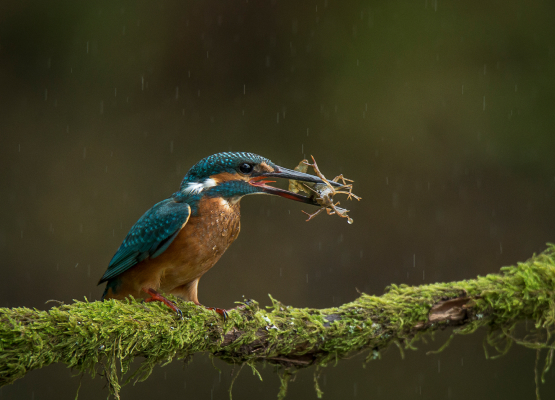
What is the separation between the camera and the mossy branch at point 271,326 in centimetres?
122

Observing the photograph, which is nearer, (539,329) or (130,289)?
(130,289)

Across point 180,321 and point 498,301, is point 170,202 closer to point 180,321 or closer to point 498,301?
point 180,321

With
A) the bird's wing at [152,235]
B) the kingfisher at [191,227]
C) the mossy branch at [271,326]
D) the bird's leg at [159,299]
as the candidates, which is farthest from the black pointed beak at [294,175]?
the bird's leg at [159,299]

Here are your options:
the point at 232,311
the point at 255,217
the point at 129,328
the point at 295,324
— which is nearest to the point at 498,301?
the point at 295,324

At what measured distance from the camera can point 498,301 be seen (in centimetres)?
190

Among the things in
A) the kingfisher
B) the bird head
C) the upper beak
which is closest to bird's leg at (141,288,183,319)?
the kingfisher

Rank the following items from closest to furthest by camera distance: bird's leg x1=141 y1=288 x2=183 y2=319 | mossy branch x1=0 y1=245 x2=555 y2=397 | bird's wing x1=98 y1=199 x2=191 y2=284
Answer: mossy branch x1=0 y1=245 x2=555 y2=397 → bird's leg x1=141 y1=288 x2=183 y2=319 → bird's wing x1=98 y1=199 x2=191 y2=284

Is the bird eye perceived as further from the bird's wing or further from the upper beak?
the bird's wing

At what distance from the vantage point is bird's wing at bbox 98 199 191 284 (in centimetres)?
176

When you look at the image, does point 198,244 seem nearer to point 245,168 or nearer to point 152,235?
point 152,235

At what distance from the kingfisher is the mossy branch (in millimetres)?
199

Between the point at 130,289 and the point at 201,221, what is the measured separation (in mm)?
332

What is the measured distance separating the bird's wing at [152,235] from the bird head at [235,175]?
0.33ft

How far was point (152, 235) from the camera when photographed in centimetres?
177
